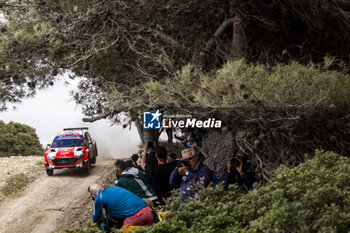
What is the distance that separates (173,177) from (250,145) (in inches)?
152

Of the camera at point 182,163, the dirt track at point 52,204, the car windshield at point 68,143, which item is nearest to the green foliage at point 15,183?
the dirt track at point 52,204

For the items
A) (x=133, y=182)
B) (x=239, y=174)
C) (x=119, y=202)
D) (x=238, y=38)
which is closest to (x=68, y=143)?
(x=238, y=38)

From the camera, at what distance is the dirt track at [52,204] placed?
13609 mm

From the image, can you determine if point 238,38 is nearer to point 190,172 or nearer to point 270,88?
point 270,88

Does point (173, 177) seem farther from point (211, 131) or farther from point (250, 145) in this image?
point (211, 131)

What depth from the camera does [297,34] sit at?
13656 millimetres

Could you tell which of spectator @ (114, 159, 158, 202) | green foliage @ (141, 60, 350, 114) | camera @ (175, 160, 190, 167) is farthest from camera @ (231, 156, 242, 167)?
spectator @ (114, 159, 158, 202)

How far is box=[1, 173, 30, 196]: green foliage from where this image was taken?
17141 mm

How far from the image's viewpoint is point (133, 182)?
777 cm

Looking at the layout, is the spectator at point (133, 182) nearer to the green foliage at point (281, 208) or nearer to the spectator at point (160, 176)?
the spectator at point (160, 176)

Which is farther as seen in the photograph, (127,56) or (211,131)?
(127,56)

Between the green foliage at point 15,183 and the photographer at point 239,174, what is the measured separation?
11.6m

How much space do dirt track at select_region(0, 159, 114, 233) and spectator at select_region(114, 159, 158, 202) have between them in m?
5.95

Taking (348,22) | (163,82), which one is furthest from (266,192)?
(348,22)
